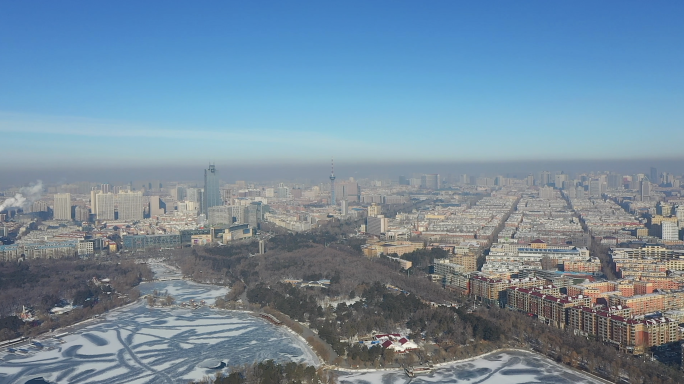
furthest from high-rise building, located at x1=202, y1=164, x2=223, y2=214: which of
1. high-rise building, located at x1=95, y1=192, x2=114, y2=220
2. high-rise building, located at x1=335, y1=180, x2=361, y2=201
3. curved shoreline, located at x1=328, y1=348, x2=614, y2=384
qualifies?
curved shoreline, located at x1=328, y1=348, x2=614, y2=384

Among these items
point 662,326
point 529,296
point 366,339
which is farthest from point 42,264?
point 662,326

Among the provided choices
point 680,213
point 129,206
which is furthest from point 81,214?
point 680,213

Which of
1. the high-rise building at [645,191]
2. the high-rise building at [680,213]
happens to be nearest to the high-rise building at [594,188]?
the high-rise building at [645,191]

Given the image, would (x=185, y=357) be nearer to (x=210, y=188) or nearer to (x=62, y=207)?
(x=210, y=188)

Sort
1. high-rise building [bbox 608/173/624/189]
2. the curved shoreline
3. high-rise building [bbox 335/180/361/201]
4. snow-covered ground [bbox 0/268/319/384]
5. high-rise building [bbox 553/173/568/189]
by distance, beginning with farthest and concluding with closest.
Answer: high-rise building [bbox 553/173/568/189] → high-rise building [bbox 608/173/624/189] → high-rise building [bbox 335/180/361/201] → snow-covered ground [bbox 0/268/319/384] → the curved shoreline

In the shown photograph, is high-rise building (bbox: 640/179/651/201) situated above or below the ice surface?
above

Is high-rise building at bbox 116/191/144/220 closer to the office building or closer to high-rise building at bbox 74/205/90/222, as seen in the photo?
high-rise building at bbox 74/205/90/222

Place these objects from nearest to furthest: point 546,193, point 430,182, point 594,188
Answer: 1. point 546,193
2. point 594,188
3. point 430,182
